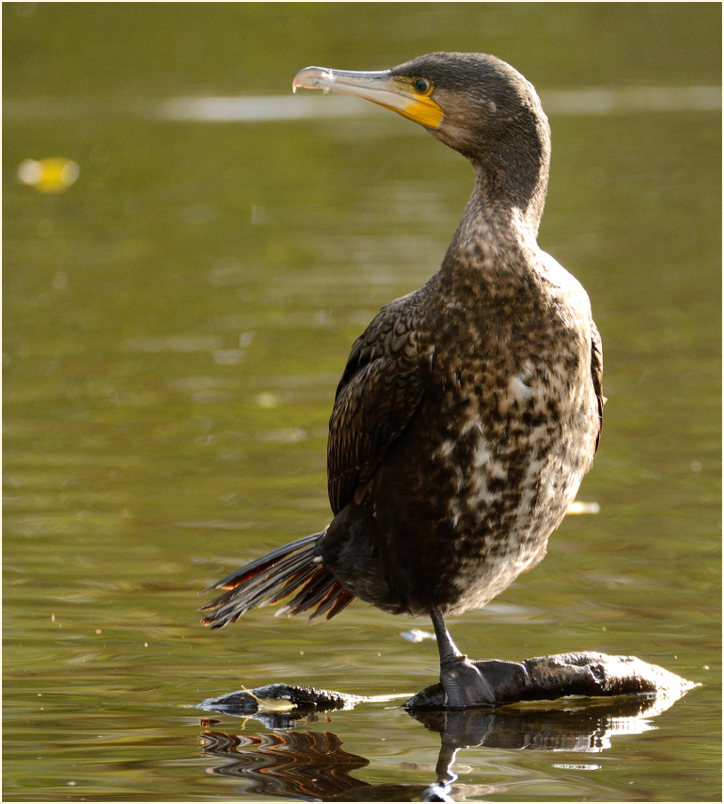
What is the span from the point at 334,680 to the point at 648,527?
1.94 metres

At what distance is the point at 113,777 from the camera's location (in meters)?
4.59

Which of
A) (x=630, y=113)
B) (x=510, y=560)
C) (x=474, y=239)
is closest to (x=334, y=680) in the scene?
(x=510, y=560)

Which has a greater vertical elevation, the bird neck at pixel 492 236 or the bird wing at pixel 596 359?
the bird neck at pixel 492 236

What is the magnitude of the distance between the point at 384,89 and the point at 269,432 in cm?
359

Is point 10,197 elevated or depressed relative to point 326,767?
elevated

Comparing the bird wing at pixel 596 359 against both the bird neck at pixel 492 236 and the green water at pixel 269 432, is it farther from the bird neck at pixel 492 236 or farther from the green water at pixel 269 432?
the green water at pixel 269 432

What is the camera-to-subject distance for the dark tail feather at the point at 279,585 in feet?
17.9

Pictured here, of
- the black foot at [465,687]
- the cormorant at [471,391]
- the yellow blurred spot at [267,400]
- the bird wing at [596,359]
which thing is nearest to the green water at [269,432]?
the yellow blurred spot at [267,400]

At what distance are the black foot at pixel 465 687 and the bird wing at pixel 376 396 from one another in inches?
24.6

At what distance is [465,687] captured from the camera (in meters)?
5.02

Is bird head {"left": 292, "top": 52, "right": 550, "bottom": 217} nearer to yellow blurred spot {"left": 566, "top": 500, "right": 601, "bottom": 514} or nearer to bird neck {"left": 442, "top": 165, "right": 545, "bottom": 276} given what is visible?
bird neck {"left": 442, "top": 165, "right": 545, "bottom": 276}

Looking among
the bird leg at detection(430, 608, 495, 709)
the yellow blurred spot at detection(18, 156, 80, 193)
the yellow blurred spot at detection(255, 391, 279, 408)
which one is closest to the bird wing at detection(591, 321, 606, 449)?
the bird leg at detection(430, 608, 495, 709)

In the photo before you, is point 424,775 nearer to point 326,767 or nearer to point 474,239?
point 326,767

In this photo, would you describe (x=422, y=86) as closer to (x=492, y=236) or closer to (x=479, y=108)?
(x=479, y=108)
